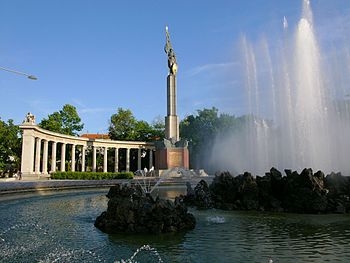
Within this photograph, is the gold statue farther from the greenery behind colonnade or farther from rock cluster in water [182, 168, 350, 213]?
rock cluster in water [182, 168, 350, 213]

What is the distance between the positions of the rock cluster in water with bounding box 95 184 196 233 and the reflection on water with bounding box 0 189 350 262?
1.44 feet

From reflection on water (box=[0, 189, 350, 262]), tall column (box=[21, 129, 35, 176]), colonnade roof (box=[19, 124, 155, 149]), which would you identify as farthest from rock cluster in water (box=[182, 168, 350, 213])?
colonnade roof (box=[19, 124, 155, 149])

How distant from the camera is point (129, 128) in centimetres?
9119

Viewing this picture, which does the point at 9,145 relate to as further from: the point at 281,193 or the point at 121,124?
the point at 281,193

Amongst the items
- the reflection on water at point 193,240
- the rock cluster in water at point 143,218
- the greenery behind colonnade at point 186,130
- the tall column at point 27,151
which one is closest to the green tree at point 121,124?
the greenery behind colonnade at point 186,130

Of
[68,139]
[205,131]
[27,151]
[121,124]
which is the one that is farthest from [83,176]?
[121,124]

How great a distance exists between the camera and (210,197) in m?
19.8

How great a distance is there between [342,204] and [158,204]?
969 cm

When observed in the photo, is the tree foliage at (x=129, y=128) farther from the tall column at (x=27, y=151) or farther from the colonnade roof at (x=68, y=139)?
the tall column at (x=27, y=151)

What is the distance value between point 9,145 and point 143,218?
2537 inches

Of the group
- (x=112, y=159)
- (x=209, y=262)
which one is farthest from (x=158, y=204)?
(x=112, y=159)

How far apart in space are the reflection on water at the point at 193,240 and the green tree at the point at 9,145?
189ft

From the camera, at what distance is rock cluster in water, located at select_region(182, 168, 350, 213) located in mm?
17484

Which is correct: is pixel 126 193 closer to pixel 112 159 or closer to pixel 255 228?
pixel 255 228
